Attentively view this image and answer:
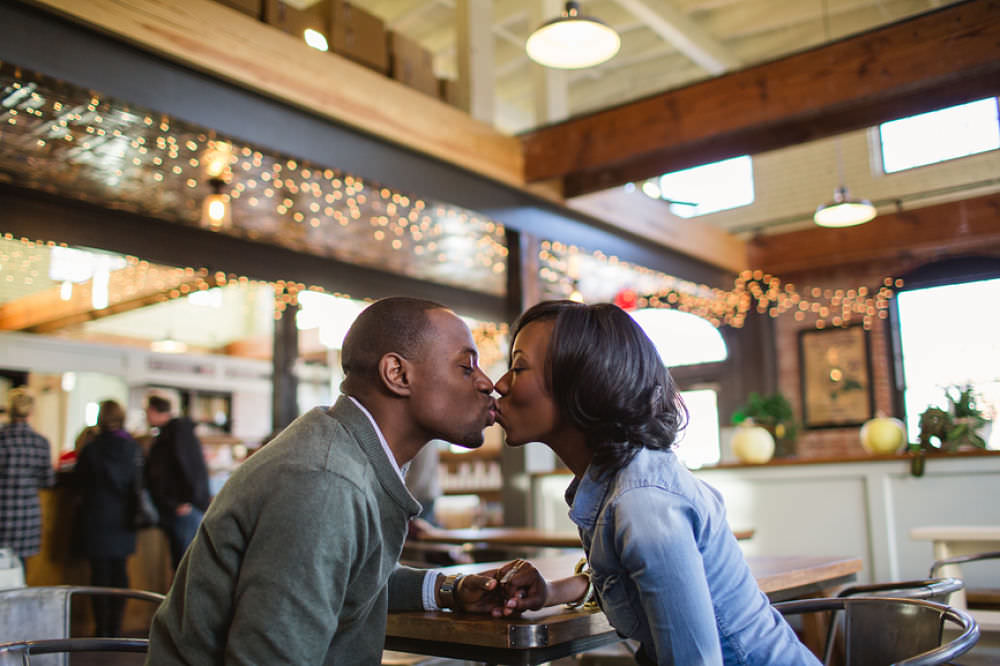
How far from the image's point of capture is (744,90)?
16.0ft

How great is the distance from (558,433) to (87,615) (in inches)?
200

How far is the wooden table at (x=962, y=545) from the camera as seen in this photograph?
2779mm

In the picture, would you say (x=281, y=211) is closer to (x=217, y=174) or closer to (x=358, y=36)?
(x=217, y=174)

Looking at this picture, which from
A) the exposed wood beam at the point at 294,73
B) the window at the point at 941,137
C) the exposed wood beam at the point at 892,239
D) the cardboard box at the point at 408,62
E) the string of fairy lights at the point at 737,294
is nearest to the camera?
the exposed wood beam at the point at 294,73

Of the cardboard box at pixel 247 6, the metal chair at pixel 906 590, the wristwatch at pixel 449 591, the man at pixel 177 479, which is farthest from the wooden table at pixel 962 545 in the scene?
the man at pixel 177 479

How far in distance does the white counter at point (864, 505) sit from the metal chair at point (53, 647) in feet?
12.9

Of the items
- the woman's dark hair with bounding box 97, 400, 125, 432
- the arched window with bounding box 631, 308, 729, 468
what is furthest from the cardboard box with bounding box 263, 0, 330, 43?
the arched window with bounding box 631, 308, 729, 468

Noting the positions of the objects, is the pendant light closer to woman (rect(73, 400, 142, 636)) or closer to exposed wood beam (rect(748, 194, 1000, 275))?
exposed wood beam (rect(748, 194, 1000, 275))

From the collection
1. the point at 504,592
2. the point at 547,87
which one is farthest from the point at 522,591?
the point at 547,87

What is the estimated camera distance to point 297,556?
43.9 inches

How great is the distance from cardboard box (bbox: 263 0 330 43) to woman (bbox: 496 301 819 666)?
336 centimetres

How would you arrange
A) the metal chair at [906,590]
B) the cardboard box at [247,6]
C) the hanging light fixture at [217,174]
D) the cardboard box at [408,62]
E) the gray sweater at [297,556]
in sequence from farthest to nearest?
the cardboard box at [408,62], the hanging light fixture at [217,174], the cardboard box at [247,6], the metal chair at [906,590], the gray sweater at [297,556]

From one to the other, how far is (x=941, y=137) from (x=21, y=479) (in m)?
8.37

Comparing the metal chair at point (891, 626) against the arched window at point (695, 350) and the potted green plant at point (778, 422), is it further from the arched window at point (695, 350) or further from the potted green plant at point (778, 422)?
the arched window at point (695, 350)
